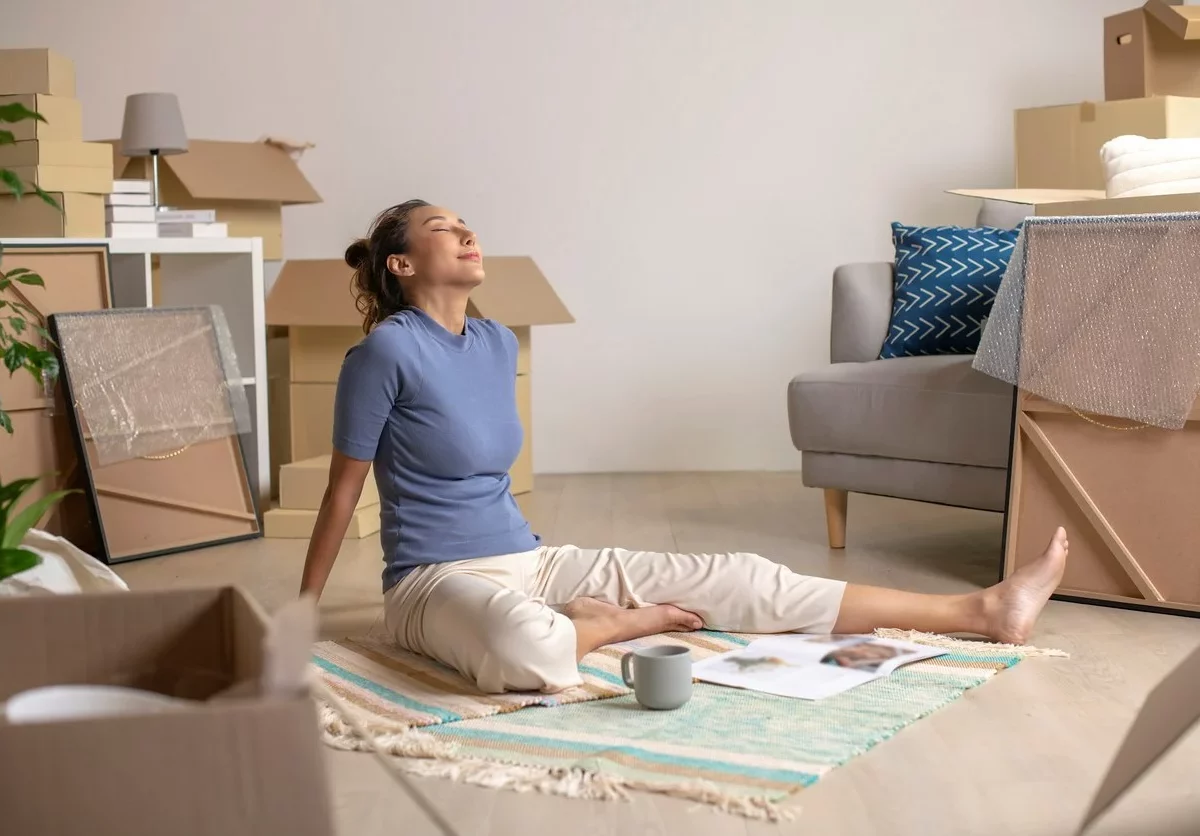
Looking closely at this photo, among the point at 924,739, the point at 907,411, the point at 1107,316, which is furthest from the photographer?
the point at 907,411

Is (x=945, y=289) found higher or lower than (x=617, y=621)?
higher

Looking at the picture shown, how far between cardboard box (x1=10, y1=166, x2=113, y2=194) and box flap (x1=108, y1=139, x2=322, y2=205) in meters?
0.37

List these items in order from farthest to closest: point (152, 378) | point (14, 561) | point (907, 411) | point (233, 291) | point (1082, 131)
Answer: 1. point (233, 291)
2. point (1082, 131)
3. point (152, 378)
4. point (907, 411)
5. point (14, 561)

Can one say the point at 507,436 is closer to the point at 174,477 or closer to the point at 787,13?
the point at 174,477

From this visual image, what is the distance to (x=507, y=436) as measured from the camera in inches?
83.6

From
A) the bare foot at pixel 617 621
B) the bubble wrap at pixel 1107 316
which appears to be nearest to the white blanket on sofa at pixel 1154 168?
the bubble wrap at pixel 1107 316

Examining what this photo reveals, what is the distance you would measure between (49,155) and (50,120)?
0.28 feet

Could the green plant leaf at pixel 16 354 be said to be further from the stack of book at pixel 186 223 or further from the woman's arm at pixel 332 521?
the stack of book at pixel 186 223

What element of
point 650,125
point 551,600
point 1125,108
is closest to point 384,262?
point 551,600

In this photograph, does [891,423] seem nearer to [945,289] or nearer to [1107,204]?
[945,289]

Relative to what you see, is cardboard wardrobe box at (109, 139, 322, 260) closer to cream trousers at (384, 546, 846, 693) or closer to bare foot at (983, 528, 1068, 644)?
cream trousers at (384, 546, 846, 693)

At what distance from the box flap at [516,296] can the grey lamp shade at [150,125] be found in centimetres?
91

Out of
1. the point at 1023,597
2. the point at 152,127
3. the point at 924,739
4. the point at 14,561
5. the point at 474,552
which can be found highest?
the point at 152,127

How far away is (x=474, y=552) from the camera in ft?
6.73
